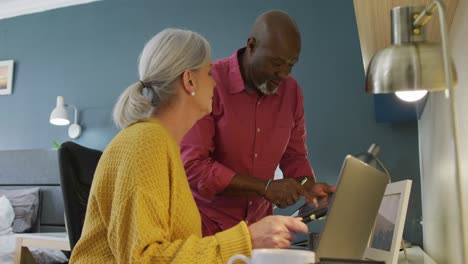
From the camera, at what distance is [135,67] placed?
459 centimetres

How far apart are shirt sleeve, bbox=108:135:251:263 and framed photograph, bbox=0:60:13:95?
4.52 metres

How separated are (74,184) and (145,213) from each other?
0.44 meters

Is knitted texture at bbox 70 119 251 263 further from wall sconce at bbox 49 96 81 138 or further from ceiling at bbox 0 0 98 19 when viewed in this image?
ceiling at bbox 0 0 98 19

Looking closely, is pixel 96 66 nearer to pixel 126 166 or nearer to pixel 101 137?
pixel 101 137

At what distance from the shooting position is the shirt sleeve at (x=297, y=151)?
202 cm

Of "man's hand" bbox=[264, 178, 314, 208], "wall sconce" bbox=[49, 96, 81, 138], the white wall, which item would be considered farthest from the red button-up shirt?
"wall sconce" bbox=[49, 96, 81, 138]

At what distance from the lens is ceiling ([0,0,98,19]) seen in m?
5.02

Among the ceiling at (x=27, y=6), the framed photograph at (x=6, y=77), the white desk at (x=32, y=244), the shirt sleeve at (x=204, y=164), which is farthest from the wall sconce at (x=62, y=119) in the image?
the shirt sleeve at (x=204, y=164)

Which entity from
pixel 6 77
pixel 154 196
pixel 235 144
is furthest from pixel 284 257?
pixel 6 77

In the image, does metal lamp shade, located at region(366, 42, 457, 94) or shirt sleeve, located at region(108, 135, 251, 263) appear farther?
shirt sleeve, located at region(108, 135, 251, 263)

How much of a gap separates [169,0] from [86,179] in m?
3.29

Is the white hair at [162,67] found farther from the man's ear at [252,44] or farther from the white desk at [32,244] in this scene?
the white desk at [32,244]

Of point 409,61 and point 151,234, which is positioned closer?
point 409,61

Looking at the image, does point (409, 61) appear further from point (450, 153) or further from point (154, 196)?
point (450, 153)
